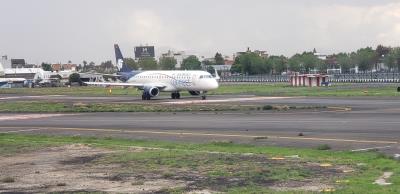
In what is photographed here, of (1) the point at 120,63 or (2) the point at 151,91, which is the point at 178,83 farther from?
(1) the point at 120,63

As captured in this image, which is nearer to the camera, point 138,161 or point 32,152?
point 138,161

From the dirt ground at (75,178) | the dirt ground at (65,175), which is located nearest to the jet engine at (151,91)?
the dirt ground at (65,175)

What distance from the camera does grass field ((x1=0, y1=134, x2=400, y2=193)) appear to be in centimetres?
1234

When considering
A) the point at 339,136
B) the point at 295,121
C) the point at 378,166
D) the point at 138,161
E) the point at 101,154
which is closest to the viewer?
the point at 378,166

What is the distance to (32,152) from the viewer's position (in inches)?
773

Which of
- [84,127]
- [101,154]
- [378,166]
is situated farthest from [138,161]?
[84,127]

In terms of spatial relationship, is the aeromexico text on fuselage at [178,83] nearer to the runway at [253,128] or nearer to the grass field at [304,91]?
the grass field at [304,91]

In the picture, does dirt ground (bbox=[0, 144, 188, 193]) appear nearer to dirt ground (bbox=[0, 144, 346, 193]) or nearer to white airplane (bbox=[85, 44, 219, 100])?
dirt ground (bbox=[0, 144, 346, 193])

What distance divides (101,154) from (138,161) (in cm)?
228

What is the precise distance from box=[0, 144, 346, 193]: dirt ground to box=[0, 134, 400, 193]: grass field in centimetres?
13

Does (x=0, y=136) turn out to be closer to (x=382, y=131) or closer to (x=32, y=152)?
(x=32, y=152)

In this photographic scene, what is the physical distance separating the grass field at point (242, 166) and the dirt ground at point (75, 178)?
13 cm

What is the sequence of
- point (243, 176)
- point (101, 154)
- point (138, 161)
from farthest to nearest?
point (101, 154) → point (138, 161) → point (243, 176)

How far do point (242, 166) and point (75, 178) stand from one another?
3.62 metres
